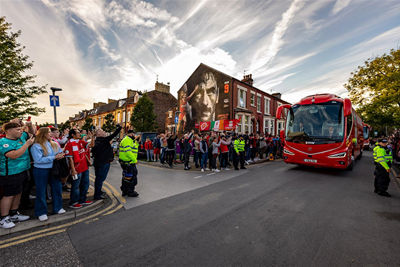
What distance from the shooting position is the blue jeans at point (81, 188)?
173 inches

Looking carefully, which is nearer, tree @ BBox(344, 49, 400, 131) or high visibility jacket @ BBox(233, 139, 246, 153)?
high visibility jacket @ BBox(233, 139, 246, 153)

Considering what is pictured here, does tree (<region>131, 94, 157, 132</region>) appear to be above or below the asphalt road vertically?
above

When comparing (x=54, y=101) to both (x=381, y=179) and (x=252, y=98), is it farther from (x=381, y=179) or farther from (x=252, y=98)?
(x=252, y=98)

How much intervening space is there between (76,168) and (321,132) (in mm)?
9090

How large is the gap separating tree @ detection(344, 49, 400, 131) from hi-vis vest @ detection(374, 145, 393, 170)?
16.3 meters

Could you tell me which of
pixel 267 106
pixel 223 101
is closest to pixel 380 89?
pixel 267 106

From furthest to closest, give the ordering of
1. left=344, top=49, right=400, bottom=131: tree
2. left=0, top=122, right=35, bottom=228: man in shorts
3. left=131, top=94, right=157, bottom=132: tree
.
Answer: left=131, top=94, right=157, bottom=132: tree, left=344, top=49, right=400, bottom=131: tree, left=0, top=122, right=35, bottom=228: man in shorts

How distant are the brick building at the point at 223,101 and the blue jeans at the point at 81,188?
17.8 meters

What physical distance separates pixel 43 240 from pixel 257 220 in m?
3.82

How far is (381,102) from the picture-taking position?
1759cm

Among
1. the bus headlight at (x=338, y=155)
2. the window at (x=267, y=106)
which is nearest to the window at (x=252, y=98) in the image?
the window at (x=267, y=106)

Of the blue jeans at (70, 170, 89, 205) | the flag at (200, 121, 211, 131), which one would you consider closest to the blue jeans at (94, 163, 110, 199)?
the blue jeans at (70, 170, 89, 205)

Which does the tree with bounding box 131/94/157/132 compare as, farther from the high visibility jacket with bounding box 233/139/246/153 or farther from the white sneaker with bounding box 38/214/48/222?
the white sneaker with bounding box 38/214/48/222

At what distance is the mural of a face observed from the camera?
2283 centimetres
